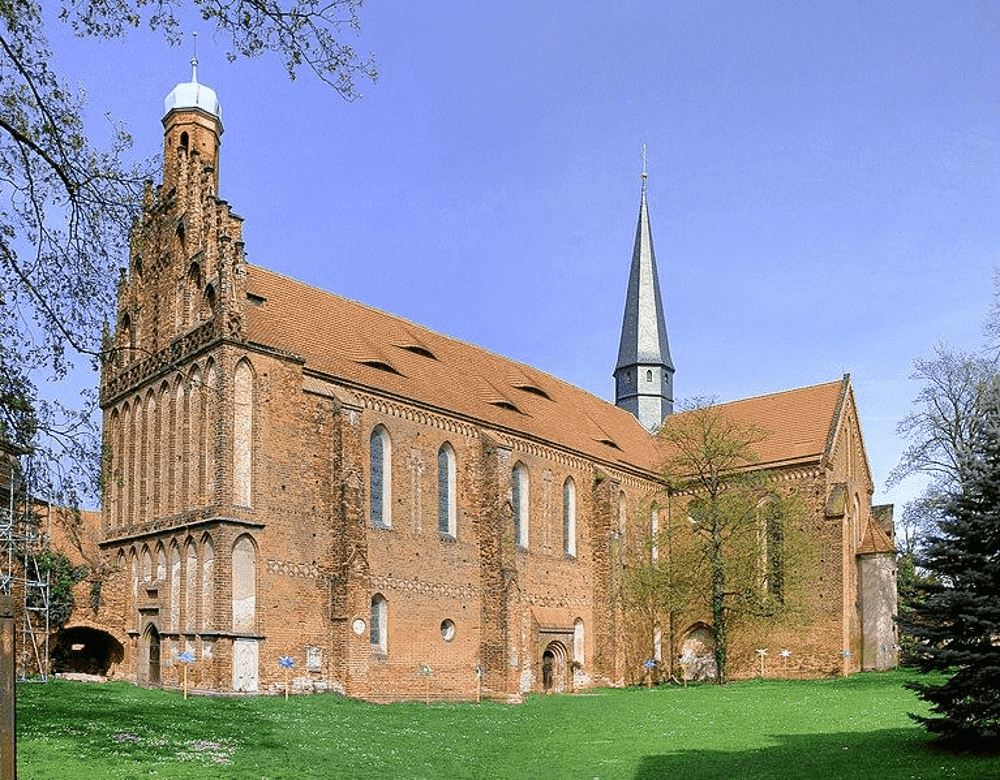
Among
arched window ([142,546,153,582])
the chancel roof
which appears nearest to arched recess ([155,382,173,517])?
arched window ([142,546,153,582])

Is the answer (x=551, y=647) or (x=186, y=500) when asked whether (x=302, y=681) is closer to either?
(x=186, y=500)

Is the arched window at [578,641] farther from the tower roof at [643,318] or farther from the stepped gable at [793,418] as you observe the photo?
the tower roof at [643,318]

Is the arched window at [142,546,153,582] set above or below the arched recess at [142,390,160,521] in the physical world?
below

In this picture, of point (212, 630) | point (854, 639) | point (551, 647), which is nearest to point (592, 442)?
point (551, 647)

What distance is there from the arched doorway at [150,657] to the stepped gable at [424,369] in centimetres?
844

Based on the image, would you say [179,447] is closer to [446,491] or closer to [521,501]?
[446,491]

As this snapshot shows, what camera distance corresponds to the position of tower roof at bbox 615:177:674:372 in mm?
51938

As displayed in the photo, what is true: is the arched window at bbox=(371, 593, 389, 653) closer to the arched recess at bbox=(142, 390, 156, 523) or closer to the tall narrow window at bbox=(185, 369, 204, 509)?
the tall narrow window at bbox=(185, 369, 204, 509)

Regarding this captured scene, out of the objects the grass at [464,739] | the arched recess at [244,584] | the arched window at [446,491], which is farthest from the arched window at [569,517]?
the arched recess at [244,584]

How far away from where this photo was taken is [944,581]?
60.3 ft

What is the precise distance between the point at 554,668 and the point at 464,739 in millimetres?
16095

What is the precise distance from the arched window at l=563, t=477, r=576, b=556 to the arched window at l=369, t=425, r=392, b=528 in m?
9.90

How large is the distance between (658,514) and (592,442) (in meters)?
5.01

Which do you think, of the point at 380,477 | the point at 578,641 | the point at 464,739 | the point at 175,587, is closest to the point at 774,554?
the point at 578,641
